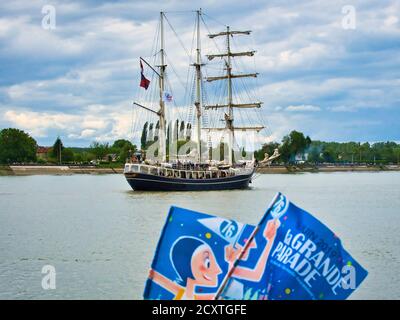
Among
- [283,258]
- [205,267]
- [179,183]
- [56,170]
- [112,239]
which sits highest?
[283,258]

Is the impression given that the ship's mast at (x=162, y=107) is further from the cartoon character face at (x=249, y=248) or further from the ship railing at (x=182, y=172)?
the cartoon character face at (x=249, y=248)

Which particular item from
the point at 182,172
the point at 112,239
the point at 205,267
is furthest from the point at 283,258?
the point at 182,172

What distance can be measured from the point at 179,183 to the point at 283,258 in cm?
7380

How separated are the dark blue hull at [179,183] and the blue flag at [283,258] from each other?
Result: 69.9m

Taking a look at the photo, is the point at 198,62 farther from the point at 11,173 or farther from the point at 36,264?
the point at 11,173

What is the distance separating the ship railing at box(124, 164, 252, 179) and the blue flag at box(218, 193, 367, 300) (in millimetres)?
70259

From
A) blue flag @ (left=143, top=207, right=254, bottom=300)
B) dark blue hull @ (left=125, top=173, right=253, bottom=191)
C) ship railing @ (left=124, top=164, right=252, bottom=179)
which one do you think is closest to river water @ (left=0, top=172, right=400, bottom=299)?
blue flag @ (left=143, top=207, right=254, bottom=300)

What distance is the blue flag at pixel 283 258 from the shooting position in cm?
1238

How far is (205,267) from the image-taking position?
12508mm

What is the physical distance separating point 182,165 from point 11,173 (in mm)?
97782

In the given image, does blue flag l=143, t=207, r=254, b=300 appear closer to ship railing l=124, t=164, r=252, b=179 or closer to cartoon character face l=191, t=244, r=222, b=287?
cartoon character face l=191, t=244, r=222, b=287

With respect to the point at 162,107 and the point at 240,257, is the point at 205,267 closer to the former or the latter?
the point at 240,257

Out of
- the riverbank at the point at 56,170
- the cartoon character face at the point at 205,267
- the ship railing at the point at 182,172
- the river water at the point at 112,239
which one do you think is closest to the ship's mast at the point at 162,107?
the ship railing at the point at 182,172

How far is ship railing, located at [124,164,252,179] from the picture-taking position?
82.6 meters
